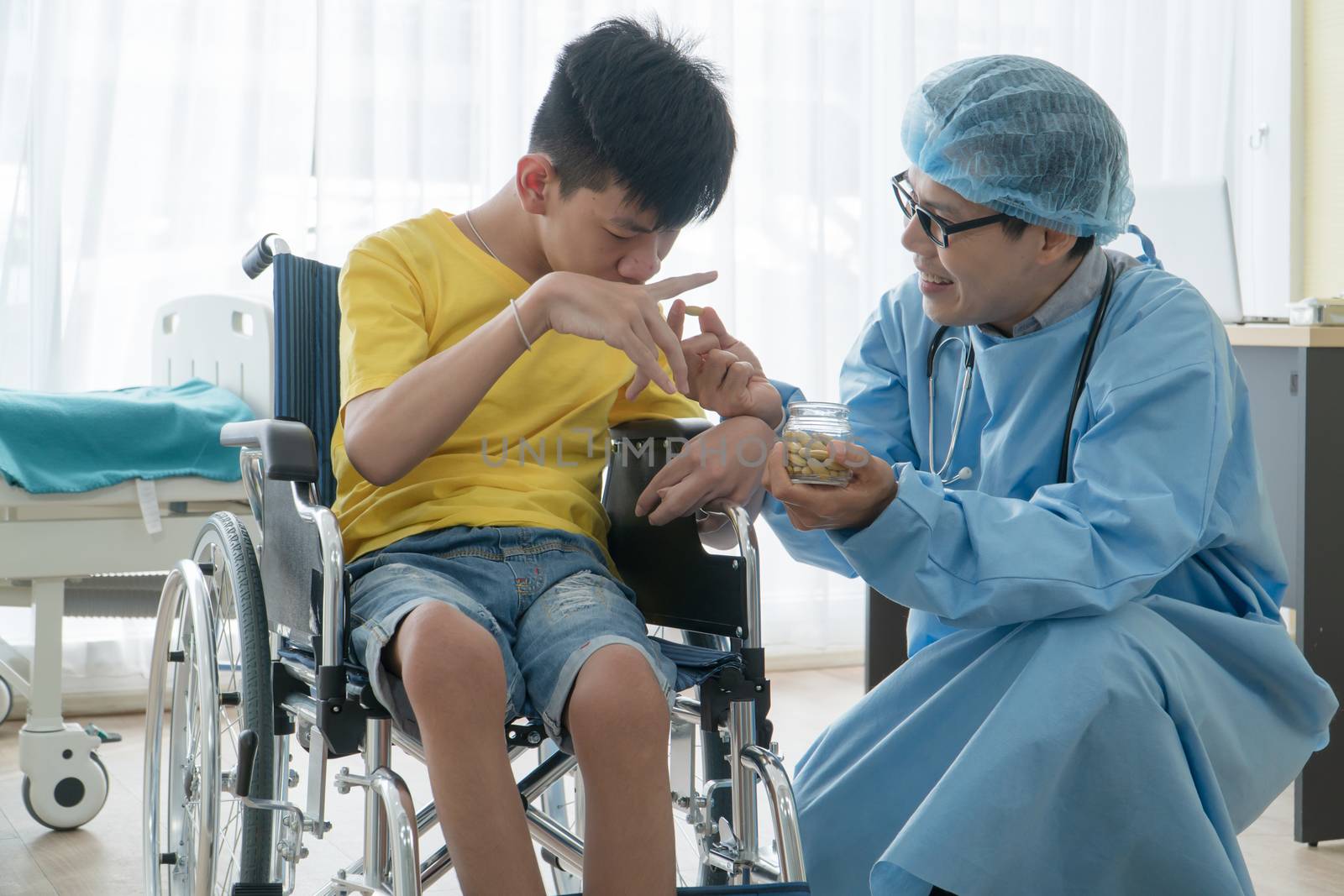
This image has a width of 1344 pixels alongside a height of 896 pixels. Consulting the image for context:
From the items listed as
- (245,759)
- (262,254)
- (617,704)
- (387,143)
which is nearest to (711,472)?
(617,704)

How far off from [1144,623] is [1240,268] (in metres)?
2.94

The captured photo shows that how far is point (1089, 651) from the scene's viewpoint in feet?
3.76

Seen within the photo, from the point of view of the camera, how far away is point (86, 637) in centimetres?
278

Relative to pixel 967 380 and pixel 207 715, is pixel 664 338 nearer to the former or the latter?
pixel 967 380

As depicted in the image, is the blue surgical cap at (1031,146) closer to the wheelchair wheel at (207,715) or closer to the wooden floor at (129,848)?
the wheelchair wheel at (207,715)

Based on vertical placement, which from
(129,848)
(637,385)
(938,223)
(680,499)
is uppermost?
(938,223)

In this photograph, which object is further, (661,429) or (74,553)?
(74,553)

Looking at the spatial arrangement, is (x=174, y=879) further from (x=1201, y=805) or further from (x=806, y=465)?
(x=1201, y=805)

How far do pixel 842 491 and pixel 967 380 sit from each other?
33cm

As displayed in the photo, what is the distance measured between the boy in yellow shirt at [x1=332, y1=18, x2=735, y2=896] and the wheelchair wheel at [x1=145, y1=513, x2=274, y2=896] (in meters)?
0.13

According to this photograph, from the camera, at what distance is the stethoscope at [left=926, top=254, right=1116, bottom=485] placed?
4.21 feet

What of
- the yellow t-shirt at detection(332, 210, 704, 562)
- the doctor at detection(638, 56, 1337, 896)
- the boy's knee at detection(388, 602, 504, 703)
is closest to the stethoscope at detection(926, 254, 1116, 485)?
the doctor at detection(638, 56, 1337, 896)

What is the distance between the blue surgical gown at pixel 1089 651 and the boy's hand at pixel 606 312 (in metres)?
0.25

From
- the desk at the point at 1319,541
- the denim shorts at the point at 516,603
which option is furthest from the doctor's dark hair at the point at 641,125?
the desk at the point at 1319,541
